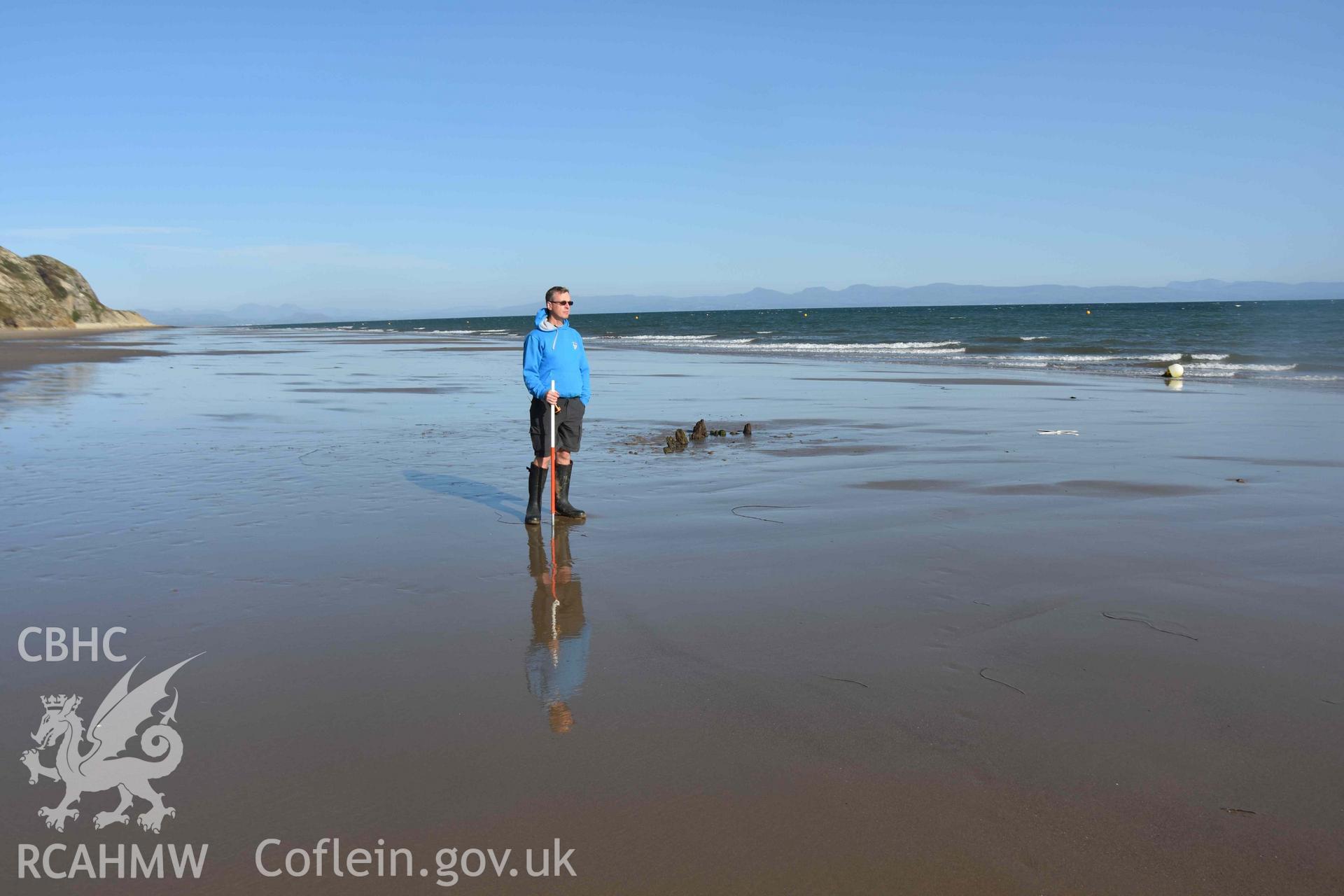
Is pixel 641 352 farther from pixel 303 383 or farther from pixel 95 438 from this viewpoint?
pixel 95 438

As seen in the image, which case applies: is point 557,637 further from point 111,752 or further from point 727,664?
point 111,752

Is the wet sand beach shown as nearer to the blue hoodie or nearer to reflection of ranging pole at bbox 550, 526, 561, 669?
reflection of ranging pole at bbox 550, 526, 561, 669

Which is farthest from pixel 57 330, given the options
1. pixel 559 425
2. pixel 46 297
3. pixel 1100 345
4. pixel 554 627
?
pixel 554 627

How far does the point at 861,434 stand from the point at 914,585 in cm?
669

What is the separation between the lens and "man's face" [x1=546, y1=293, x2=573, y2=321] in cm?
681

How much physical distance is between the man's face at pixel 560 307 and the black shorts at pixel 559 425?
2.16 ft

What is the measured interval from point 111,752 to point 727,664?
2.39 m

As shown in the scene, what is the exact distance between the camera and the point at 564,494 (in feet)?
23.3

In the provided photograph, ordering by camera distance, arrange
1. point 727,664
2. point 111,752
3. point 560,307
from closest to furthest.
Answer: point 111,752
point 727,664
point 560,307

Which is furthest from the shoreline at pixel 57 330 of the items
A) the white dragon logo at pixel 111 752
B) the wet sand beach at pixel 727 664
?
the white dragon logo at pixel 111 752

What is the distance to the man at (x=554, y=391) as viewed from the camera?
695 centimetres

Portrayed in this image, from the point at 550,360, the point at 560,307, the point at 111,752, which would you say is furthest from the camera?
the point at 550,360

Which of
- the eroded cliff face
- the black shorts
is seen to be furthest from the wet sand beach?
the eroded cliff face

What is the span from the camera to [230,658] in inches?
161
